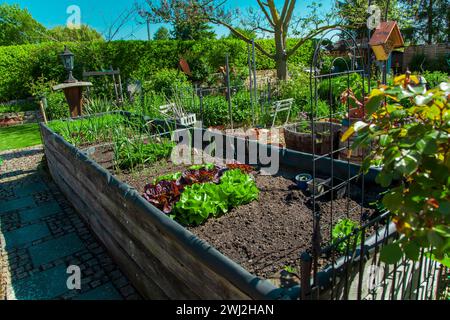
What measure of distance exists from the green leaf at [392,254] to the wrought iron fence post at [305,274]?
0.83 ft

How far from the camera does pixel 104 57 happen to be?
13797 mm

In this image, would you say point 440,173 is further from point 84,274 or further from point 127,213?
point 84,274

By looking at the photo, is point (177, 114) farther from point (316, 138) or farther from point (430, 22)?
point (430, 22)

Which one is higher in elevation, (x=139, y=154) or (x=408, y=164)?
(x=408, y=164)

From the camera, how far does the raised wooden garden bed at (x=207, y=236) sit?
5.20ft

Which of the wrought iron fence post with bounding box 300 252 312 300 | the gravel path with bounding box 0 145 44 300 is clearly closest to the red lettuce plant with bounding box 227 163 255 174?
the wrought iron fence post with bounding box 300 252 312 300

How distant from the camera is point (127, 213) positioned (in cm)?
242

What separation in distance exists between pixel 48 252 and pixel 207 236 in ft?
6.36

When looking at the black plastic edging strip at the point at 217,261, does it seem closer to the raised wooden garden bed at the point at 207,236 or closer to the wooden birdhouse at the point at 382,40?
the raised wooden garden bed at the point at 207,236

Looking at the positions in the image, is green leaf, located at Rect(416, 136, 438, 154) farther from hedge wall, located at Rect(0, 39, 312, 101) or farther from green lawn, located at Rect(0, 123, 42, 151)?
hedge wall, located at Rect(0, 39, 312, 101)

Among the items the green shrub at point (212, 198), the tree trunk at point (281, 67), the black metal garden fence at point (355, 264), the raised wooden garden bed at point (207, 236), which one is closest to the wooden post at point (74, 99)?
the raised wooden garden bed at point (207, 236)

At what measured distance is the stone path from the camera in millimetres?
2709

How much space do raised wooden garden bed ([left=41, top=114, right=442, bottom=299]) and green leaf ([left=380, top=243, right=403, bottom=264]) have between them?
392mm

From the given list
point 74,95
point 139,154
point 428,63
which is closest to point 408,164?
point 139,154
